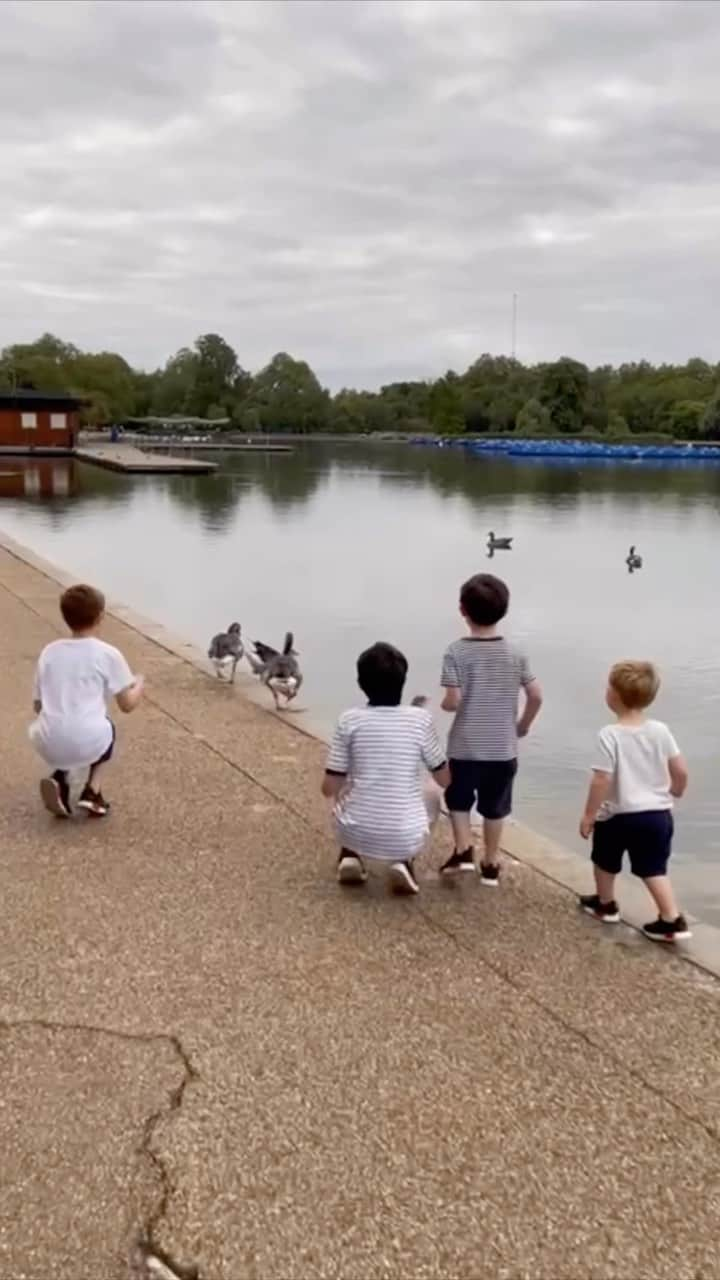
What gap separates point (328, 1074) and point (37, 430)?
74542 millimetres

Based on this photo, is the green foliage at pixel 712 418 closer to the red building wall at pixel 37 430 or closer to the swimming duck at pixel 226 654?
the red building wall at pixel 37 430

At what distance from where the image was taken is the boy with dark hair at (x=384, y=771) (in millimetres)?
4848

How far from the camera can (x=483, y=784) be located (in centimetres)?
518

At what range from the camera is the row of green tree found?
443 feet

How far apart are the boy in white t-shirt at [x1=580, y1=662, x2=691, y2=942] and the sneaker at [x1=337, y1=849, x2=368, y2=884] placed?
0.95m

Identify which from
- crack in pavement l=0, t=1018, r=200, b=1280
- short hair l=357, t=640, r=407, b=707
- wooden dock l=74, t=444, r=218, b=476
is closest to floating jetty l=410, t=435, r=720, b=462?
wooden dock l=74, t=444, r=218, b=476

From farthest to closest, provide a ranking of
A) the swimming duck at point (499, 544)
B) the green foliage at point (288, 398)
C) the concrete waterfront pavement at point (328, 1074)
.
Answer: the green foliage at point (288, 398) < the swimming duck at point (499, 544) < the concrete waterfront pavement at point (328, 1074)

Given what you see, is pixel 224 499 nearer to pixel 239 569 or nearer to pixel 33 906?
pixel 239 569

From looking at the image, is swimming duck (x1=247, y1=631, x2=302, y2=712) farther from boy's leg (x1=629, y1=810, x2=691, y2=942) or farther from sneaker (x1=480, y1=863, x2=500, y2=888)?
boy's leg (x1=629, y1=810, x2=691, y2=942)

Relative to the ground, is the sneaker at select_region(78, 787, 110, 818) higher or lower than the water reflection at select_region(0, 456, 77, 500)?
lower

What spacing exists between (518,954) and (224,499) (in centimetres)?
4409

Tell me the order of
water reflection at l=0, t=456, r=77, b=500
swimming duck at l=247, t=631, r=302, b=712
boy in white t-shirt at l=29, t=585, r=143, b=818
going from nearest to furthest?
boy in white t-shirt at l=29, t=585, r=143, b=818 < swimming duck at l=247, t=631, r=302, b=712 < water reflection at l=0, t=456, r=77, b=500

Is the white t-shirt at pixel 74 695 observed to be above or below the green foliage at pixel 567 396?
below

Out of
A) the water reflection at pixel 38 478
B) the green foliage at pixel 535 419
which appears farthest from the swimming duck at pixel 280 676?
the green foliage at pixel 535 419
